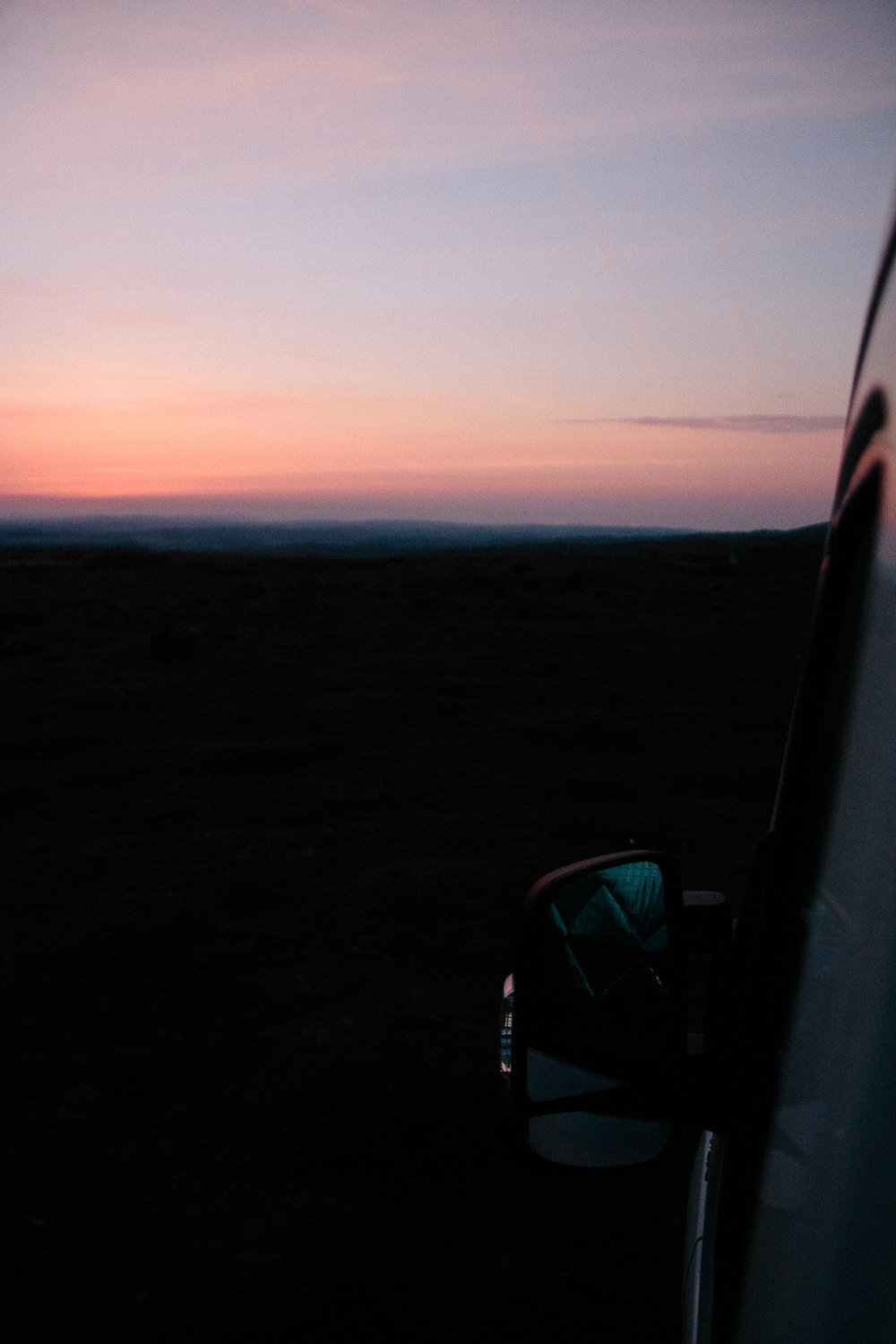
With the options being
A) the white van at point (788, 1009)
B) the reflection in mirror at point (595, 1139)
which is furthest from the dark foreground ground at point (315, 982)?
the white van at point (788, 1009)

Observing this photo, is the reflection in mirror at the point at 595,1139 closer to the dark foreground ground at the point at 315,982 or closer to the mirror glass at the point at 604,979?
the mirror glass at the point at 604,979

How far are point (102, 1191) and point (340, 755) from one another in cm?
622

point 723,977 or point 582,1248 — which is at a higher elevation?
point 723,977

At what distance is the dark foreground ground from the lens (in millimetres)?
2980

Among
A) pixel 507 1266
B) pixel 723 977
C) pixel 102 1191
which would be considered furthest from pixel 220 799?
pixel 723 977

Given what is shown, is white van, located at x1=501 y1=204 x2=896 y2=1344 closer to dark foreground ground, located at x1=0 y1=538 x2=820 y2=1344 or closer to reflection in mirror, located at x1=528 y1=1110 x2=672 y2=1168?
reflection in mirror, located at x1=528 y1=1110 x2=672 y2=1168

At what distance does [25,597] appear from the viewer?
30.2m

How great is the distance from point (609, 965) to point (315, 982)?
3829mm

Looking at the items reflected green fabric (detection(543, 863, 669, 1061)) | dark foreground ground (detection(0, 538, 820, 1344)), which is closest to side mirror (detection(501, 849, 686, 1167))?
reflected green fabric (detection(543, 863, 669, 1061))

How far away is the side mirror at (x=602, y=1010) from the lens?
126 cm

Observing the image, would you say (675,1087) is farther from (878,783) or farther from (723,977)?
(878,783)

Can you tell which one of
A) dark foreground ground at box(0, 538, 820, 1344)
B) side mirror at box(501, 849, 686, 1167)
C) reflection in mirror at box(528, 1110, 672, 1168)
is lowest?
dark foreground ground at box(0, 538, 820, 1344)

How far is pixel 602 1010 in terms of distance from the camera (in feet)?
4.26

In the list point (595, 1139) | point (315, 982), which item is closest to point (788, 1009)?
point (595, 1139)
